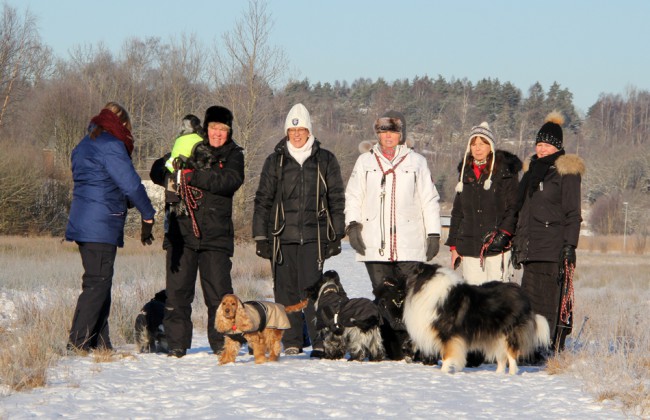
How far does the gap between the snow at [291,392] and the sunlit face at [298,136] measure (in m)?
1.99

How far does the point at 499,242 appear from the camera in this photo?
7.29 m

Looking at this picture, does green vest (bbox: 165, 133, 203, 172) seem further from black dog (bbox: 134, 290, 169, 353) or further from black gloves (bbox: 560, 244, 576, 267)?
black gloves (bbox: 560, 244, 576, 267)

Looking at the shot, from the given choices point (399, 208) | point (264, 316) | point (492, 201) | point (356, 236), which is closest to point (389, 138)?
point (399, 208)

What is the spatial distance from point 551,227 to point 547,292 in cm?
63

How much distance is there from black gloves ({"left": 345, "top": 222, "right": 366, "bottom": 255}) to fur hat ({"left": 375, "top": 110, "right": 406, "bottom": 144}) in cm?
88

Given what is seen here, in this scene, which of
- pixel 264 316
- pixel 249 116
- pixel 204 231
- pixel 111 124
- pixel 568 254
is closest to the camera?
pixel 264 316

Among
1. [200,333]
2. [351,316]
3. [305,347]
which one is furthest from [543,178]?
[200,333]

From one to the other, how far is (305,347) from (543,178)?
301 centimetres

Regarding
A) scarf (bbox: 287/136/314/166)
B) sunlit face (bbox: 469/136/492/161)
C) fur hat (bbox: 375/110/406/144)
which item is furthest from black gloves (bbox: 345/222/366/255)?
sunlit face (bbox: 469/136/492/161)

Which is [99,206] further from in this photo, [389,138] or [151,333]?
[389,138]

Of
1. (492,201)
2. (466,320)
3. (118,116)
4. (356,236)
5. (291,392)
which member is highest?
(118,116)

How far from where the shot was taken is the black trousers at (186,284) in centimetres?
707

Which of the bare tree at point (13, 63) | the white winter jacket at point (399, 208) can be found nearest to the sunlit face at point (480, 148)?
the white winter jacket at point (399, 208)

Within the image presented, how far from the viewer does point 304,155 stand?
7.43m
